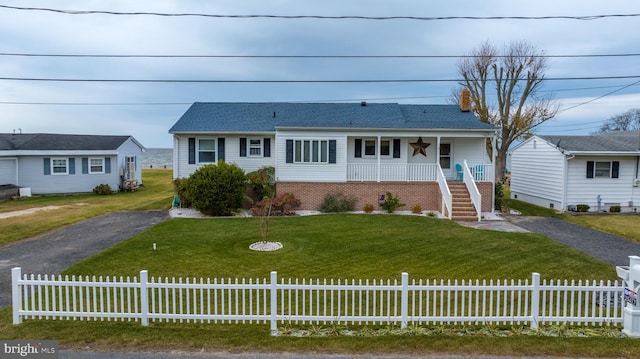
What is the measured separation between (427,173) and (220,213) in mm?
10148

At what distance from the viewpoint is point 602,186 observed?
20875mm

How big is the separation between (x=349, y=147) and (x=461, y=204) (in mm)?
6458

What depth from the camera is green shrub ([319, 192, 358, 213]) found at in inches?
757

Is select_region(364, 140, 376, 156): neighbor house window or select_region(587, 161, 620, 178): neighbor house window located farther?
select_region(364, 140, 376, 156): neighbor house window

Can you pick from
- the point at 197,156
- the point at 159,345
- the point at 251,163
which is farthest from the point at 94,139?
the point at 159,345

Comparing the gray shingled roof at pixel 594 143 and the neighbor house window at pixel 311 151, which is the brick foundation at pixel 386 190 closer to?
the neighbor house window at pixel 311 151

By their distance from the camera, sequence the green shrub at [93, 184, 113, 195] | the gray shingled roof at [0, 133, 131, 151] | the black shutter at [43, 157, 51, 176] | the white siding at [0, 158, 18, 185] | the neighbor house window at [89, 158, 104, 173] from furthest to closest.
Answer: the neighbor house window at [89, 158, 104, 173]
the green shrub at [93, 184, 113, 195]
the black shutter at [43, 157, 51, 176]
the gray shingled roof at [0, 133, 131, 151]
the white siding at [0, 158, 18, 185]

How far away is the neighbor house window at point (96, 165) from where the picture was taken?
28.9 m

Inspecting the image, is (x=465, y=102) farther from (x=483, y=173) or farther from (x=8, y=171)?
(x=8, y=171)

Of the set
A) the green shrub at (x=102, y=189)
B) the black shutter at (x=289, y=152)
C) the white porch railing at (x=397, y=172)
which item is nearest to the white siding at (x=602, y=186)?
the white porch railing at (x=397, y=172)

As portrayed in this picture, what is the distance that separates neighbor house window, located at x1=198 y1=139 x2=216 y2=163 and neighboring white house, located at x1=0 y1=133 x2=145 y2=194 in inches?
444

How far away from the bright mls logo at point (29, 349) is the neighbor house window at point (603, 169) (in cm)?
2317

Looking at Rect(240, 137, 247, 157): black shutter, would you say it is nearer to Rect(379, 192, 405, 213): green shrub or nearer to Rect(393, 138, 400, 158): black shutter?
Rect(379, 192, 405, 213): green shrub

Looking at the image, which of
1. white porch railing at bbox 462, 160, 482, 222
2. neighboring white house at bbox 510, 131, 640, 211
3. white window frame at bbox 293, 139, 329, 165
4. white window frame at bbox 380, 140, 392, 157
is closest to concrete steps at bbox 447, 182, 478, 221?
white porch railing at bbox 462, 160, 482, 222
